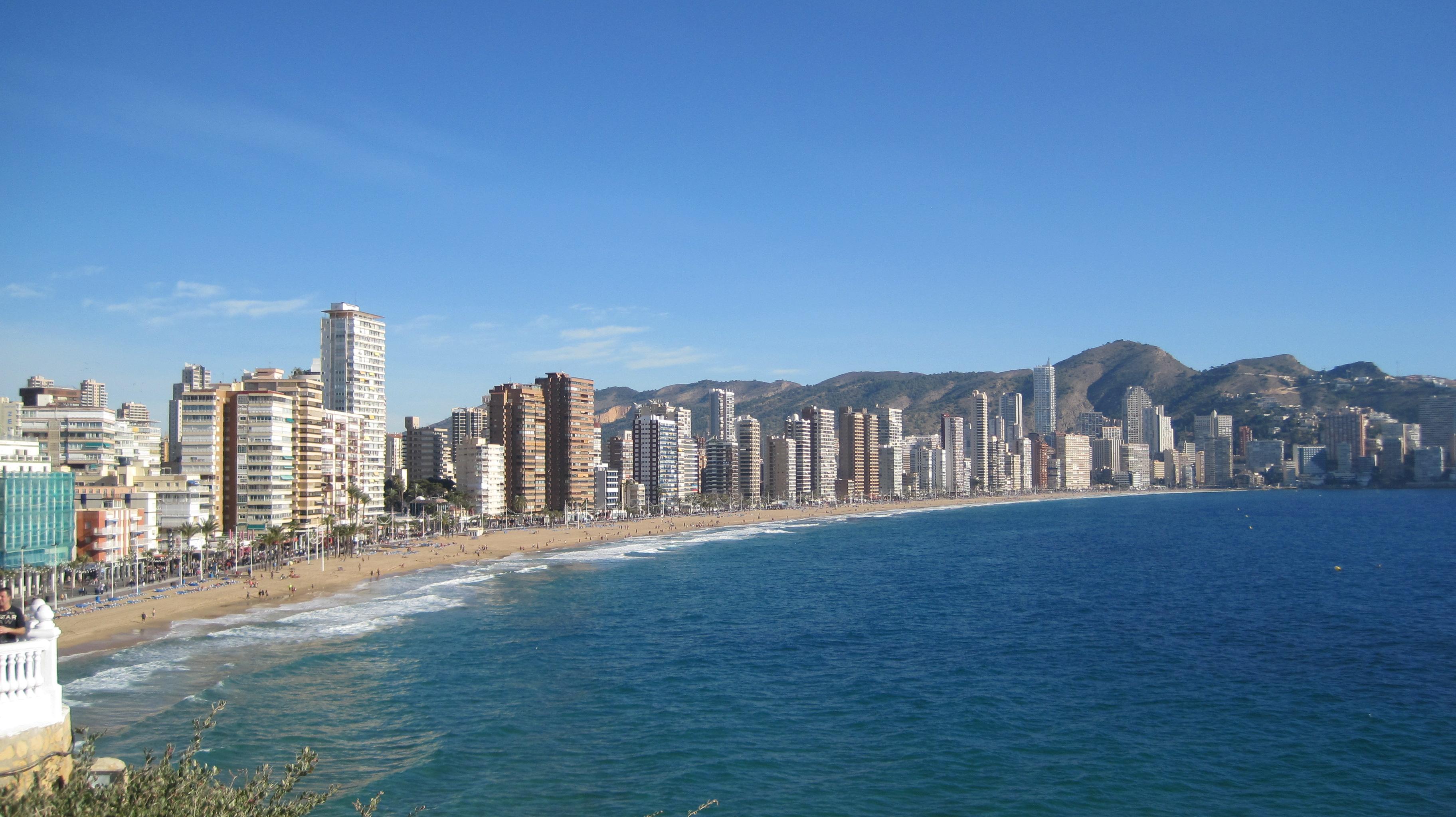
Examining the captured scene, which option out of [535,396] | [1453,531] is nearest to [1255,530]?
[1453,531]

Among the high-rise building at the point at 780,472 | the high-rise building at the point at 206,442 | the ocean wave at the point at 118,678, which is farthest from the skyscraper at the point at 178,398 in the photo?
the high-rise building at the point at 780,472

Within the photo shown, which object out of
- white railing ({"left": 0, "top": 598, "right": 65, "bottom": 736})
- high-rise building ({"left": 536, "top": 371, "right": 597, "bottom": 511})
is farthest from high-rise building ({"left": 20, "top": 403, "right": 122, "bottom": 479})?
white railing ({"left": 0, "top": 598, "right": 65, "bottom": 736})

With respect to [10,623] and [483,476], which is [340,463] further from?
[10,623]

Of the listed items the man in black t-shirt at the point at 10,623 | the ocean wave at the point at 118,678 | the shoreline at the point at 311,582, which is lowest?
the shoreline at the point at 311,582

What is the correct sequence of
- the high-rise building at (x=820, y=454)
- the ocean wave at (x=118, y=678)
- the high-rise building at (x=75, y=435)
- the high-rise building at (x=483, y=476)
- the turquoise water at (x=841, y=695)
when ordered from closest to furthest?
1. the turquoise water at (x=841, y=695)
2. the ocean wave at (x=118, y=678)
3. the high-rise building at (x=75, y=435)
4. the high-rise building at (x=483, y=476)
5. the high-rise building at (x=820, y=454)

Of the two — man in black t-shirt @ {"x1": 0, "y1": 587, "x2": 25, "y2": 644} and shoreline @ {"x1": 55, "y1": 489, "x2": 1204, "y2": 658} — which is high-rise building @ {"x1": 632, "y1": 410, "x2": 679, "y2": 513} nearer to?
shoreline @ {"x1": 55, "y1": 489, "x2": 1204, "y2": 658}

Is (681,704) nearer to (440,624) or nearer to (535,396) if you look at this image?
(440,624)

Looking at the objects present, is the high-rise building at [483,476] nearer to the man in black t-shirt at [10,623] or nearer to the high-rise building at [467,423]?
the high-rise building at [467,423]
